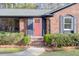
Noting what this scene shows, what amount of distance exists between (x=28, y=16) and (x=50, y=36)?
18.2ft

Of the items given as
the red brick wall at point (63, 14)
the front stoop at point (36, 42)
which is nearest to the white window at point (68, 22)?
the red brick wall at point (63, 14)

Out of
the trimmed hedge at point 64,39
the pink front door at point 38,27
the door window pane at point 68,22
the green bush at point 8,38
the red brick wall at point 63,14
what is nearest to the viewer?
the trimmed hedge at point 64,39

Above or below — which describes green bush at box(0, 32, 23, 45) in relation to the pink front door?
below

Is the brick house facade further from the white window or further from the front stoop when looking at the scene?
the front stoop

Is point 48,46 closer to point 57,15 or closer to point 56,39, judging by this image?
point 56,39

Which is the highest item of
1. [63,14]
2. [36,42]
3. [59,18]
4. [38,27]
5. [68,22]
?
[63,14]

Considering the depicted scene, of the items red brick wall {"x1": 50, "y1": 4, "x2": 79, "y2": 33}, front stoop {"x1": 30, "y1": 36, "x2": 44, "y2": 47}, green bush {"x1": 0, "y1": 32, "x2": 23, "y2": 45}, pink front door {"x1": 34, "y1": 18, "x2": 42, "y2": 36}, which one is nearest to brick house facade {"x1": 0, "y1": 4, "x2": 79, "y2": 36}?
red brick wall {"x1": 50, "y1": 4, "x2": 79, "y2": 33}

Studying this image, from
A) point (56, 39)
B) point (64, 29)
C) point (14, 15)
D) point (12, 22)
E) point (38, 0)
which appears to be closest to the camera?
point (38, 0)

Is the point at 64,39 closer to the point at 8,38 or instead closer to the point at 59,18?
the point at 59,18

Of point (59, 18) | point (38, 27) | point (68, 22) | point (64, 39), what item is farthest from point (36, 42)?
point (38, 27)

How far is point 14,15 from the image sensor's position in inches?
829

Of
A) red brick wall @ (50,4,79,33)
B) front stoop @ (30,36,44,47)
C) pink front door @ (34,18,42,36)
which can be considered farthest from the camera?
pink front door @ (34,18,42,36)

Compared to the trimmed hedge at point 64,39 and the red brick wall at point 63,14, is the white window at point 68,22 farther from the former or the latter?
the trimmed hedge at point 64,39

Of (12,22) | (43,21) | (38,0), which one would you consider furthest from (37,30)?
(38,0)
